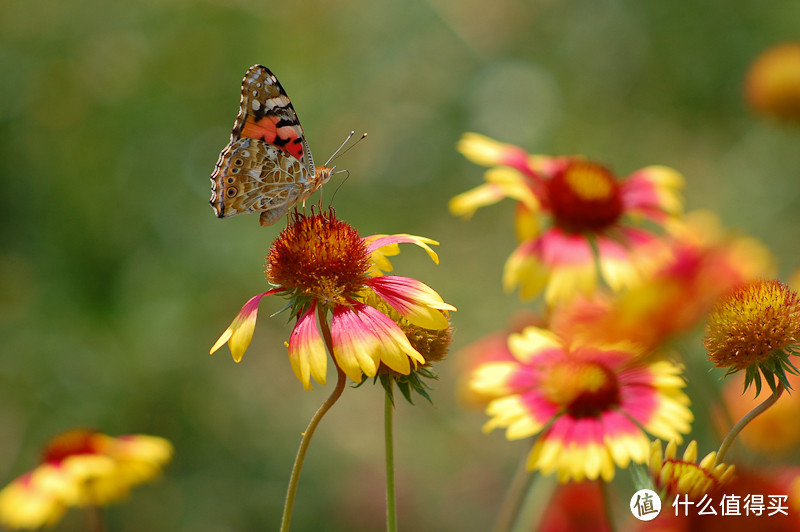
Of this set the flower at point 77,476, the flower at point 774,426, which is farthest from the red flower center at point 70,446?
the flower at point 774,426

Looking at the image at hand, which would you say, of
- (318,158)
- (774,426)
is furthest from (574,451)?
(318,158)

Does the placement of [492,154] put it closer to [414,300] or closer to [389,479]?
[414,300]

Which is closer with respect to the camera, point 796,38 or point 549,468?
point 549,468

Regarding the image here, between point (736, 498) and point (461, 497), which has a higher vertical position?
point (461, 497)

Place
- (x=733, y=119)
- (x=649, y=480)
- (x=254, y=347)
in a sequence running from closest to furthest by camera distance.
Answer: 1. (x=649, y=480)
2. (x=254, y=347)
3. (x=733, y=119)

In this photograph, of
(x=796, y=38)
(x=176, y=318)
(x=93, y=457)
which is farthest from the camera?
(x=796, y=38)

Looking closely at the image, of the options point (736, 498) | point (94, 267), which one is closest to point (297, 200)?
point (736, 498)

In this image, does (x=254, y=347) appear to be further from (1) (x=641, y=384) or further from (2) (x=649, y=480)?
(2) (x=649, y=480)
